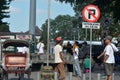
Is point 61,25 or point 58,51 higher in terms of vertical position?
point 58,51

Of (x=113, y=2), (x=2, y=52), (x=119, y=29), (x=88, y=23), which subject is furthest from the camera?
(x=119, y=29)

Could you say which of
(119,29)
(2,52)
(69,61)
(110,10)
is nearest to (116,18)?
(110,10)

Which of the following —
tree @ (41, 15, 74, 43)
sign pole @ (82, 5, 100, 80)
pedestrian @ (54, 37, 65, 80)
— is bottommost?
tree @ (41, 15, 74, 43)

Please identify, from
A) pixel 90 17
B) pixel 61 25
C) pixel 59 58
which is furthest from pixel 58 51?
pixel 61 25

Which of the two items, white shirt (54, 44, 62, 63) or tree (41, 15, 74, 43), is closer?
white shirt (54, 44, 62, 63)

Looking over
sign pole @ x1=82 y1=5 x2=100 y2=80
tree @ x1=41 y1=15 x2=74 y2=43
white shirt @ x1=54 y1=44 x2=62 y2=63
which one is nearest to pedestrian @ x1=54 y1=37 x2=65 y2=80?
white shirt @ x1=54 y1=44 x2=62 y2=63

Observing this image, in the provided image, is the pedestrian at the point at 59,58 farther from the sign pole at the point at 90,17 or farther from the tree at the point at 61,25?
the tree at the point at 61,25

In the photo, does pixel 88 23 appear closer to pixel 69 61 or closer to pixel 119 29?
pixel 69 61

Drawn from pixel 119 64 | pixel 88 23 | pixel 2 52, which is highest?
pixel 88 23

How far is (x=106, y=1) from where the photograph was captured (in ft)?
108

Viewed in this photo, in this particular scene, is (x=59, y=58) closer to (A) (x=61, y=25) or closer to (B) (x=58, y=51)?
(B) (x=58, y=51)

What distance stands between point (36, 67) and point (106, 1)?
6.50 metres

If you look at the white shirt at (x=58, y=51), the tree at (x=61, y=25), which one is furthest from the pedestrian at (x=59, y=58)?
the tree at (x=61, y=25)

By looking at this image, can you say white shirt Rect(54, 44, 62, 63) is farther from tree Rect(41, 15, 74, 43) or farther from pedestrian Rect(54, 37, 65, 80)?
tree Rect(41, 15, 74, 43)
